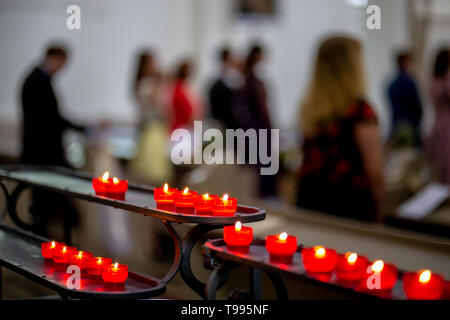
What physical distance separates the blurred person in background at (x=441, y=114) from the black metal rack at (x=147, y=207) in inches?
129

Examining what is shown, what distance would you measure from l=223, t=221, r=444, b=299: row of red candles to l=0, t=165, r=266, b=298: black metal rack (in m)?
0.08

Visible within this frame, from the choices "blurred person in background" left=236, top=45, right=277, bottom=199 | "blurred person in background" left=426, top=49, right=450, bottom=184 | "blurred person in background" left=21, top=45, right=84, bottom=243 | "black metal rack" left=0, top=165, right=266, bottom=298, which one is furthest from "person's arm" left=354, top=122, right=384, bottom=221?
"blurred person in background" left=236, top=45, right=277, bottom=199

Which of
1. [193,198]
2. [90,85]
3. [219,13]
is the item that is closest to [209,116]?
[90,85]

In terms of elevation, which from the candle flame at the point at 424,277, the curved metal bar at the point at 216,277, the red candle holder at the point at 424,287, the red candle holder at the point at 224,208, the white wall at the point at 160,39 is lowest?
the curved metal bar at the point at 216,277

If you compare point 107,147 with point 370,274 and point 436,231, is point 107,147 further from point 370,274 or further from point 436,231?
point 370,274

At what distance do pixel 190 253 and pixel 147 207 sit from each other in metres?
0.16

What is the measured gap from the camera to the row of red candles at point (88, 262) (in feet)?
5.60

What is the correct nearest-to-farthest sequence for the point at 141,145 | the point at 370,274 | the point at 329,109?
the point at 370,274 < the point at 329,109 < the point at 141,145

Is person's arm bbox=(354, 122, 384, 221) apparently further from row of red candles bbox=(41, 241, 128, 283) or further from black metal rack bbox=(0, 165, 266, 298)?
row of red candles bbox=(41, 241, 128, 283)

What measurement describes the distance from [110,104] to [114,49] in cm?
67

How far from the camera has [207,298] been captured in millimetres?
1681

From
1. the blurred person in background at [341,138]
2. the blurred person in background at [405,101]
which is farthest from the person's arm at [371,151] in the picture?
the blurred person in background at [405,101]

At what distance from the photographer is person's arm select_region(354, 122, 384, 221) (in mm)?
2820

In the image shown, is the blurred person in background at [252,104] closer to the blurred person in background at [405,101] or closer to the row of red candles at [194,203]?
the blurred person in background at [405,101]
